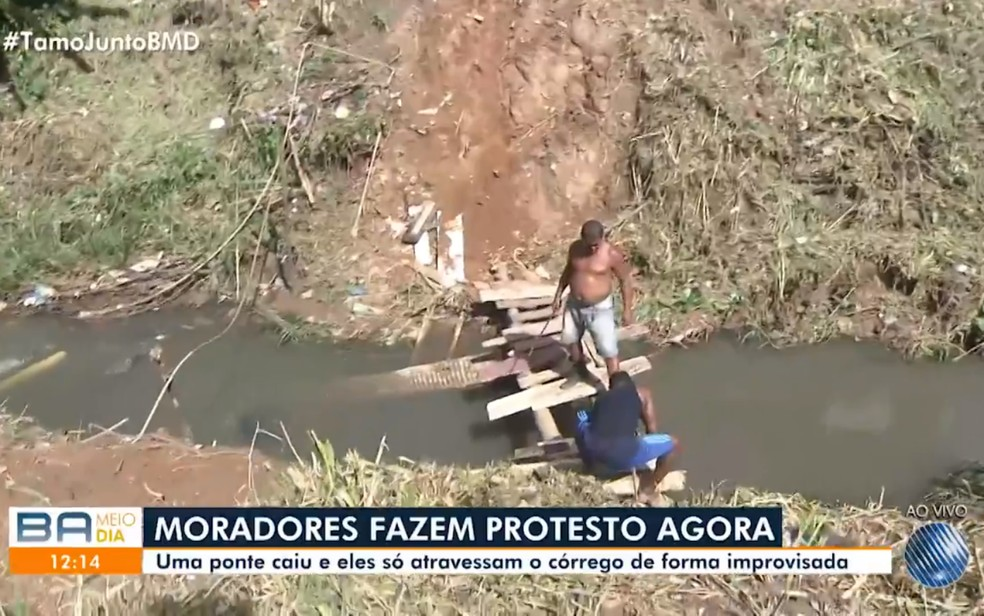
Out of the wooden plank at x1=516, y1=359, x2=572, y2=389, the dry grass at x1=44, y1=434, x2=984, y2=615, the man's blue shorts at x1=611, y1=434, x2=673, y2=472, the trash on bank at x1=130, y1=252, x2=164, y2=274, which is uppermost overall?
Result: the trash on bank at x1=130, y1=252, x2=164, y2=274

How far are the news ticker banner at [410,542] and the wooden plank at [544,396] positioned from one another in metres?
0.99

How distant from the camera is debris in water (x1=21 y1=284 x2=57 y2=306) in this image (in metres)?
4.45

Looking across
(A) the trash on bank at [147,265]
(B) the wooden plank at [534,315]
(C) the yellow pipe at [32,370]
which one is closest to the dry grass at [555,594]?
(B) the wooden plank at [534,315]

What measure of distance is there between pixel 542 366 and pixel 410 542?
1.35 metres

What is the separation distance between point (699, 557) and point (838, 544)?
0.50 m

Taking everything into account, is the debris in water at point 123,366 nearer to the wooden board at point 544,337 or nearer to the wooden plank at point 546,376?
the wooden board at point 544,337

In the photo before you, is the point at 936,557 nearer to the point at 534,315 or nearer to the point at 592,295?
the point at 592,295

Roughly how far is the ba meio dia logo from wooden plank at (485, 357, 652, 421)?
4.25ft

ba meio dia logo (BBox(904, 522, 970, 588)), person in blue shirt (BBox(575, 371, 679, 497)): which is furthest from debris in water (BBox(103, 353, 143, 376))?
→ ba meio dia logo (BBox(904, 522, 970, 588))

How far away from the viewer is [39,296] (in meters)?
4.47

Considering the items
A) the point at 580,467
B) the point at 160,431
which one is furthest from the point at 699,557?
the point at 160,431

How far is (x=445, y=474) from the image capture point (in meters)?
3.51

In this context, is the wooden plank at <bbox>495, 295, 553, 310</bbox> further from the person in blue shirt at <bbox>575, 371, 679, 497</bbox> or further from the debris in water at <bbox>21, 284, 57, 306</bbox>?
the debris in water at <bbox>21, 284, 57, 306</bbox>

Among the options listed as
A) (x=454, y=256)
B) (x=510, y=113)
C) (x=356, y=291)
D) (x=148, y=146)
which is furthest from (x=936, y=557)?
(x=148, y=146)
